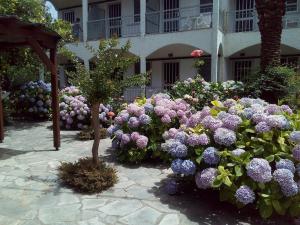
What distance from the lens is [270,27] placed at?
9461 mm

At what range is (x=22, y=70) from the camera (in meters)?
11.4

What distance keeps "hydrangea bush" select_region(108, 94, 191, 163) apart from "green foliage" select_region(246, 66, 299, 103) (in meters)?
3.34

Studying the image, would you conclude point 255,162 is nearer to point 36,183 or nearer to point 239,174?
point 239,174

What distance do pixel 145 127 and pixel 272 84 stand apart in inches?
181

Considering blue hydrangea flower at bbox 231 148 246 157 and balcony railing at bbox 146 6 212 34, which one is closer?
blue hydrangea flower at bbox 231 148 246 157

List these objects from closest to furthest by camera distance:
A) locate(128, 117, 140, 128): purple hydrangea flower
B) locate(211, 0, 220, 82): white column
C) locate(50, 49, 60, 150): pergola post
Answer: locate(128, 117, 140, 128): purple hydrangea flower, locate(50, 49, 60, 150): pergola post, locate(211, 0, 220, 82): white column

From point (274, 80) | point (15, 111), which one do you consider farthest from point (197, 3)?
point (15, 111)

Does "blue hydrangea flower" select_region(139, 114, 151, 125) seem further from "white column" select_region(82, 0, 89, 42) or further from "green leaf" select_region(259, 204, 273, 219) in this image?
"white column" select_region(82, 0, 89, 42)

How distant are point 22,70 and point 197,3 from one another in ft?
31.3

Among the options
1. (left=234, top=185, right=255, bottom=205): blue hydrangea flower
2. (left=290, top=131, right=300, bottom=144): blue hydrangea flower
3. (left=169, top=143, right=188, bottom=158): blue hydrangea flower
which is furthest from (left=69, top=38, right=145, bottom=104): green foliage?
(left=290, top=131, right=300, bottom=144): blue hydrangea flower

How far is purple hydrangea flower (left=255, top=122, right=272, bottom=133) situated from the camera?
4.17 m

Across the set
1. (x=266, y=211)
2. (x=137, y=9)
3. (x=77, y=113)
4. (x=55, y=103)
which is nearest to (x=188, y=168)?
(x=266, y=211)

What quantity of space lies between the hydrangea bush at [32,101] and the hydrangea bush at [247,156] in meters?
7.74

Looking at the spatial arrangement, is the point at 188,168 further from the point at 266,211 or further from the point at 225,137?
the point at 266,211
